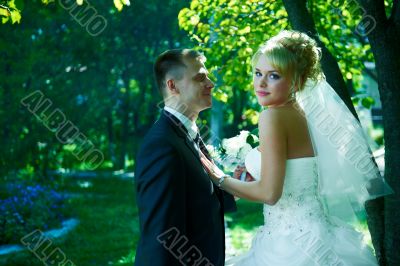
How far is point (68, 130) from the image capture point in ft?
57.3

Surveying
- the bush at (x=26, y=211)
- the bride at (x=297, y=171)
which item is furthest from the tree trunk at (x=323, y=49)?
the bush at (x=26, y=211)

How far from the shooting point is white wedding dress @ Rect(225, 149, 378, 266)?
3.42 meters

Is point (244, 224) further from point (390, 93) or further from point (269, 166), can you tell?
point (269, 166)

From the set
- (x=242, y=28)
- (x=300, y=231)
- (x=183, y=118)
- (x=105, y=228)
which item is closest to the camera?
(x=183, y=118)

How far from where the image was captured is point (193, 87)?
323 centimetres

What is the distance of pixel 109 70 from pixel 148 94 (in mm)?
3363

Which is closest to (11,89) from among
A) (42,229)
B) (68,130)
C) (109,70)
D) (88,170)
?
(68,130)

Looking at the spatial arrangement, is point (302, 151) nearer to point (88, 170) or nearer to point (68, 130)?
point (68, 130)

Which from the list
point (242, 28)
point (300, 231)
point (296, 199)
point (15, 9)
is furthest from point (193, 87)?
point (242, 28)

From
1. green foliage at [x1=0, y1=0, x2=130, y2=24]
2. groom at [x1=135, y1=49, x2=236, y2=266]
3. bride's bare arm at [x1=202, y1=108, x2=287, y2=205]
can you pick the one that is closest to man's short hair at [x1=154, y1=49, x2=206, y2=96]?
groom at [x1=135, y1=49, x2=236, y2=266]

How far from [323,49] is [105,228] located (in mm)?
7891

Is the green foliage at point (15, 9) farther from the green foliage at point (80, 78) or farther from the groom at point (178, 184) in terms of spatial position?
the green foliage at point (80, 78)

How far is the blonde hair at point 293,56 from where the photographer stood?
3.37 m

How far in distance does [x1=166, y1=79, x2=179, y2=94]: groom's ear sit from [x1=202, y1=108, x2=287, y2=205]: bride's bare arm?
429 mm
